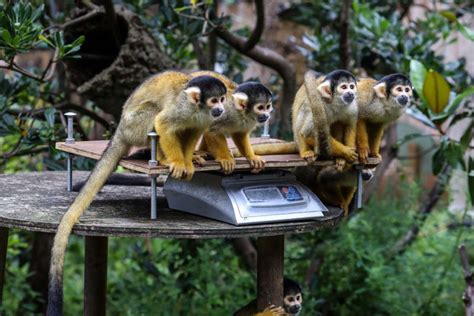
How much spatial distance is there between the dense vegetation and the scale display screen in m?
1.57

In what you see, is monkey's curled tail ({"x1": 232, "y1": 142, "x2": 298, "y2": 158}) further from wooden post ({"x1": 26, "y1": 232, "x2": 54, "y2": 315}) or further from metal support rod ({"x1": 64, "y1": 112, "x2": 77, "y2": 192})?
wooden post ({"x1": 26, "y1": 232, "x2": 54, "y2": 315})

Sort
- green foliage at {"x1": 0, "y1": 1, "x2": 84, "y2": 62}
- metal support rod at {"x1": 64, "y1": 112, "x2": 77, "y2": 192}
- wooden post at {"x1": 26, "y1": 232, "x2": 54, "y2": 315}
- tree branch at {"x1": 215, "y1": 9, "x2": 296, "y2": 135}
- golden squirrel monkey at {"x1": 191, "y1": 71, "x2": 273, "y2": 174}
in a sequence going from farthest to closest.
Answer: wooden post at {"x1": 26, "y1": 232, "x2": 54, "y2": 315} < tree branch at {"x1": 215, "y1": 9, "x2": 296, "y2": 135} < green foliage at {"x1": 0, "y1": 1, "x2": 84, "y2": 62} < metal support rod at {"x1": 64, "y1": 112, "x2": 77, "y2": 192} < golden squirrel monkey at {"x1": 191, "y1": 71, "x2": 273, "y2": 174}

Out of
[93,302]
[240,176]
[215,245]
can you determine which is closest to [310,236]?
[215,245]

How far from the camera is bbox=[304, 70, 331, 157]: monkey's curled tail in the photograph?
361 cm

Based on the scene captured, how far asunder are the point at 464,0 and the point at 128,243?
370 cm

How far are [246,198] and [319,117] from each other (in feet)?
1.65

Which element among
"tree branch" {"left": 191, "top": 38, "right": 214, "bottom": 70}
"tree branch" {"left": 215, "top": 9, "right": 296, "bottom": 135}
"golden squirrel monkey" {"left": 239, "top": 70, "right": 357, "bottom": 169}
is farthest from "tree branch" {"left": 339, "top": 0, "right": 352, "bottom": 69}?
"golden squirrel monkey" {"left": 239, "top": 70, "right": 357, "bottom": 169}

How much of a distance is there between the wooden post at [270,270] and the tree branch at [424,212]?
2455 millimetres

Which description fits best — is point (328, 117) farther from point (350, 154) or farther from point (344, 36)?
point (344, 36)

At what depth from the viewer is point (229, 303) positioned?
5656mm

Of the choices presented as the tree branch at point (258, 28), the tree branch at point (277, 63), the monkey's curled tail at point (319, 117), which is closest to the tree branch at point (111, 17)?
the tree branch at point (277, 63)

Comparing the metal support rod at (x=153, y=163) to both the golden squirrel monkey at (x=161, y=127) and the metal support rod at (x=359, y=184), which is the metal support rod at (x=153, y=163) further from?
the metal support rod at (x=359, y=184)

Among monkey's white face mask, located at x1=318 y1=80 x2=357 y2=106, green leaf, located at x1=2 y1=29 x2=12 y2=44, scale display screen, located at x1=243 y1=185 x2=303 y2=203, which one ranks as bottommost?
scale display screen, located at x1=243 y1=185 x2=303 y2=203

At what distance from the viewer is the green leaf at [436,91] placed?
15.3ft
